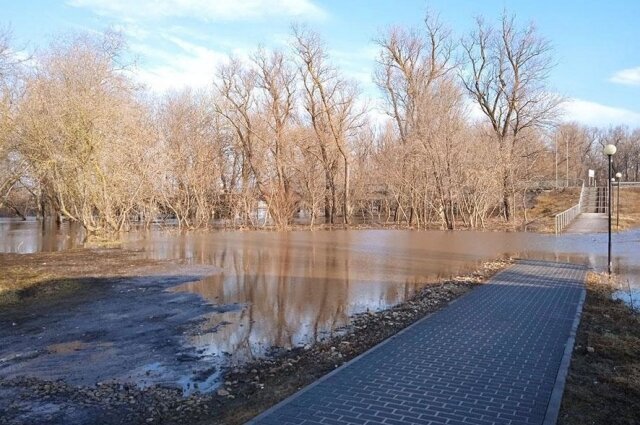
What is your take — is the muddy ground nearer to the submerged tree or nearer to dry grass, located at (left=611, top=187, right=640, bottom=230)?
the submerged tree

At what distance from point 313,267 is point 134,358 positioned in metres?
9.91

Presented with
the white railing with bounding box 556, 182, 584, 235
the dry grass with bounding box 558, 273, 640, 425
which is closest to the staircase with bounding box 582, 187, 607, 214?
the white railing with bounding box 556, 182, 584, 235

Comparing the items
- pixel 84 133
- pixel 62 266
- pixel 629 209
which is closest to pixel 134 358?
pixel 62 266

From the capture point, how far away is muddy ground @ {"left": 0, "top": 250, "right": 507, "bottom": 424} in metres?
5.57

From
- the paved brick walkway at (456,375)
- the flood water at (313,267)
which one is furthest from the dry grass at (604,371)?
the flood water at (313,267)

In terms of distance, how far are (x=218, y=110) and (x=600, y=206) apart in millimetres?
31107

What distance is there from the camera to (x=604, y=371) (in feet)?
20.5

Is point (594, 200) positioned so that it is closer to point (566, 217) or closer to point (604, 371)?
point (566, 217)

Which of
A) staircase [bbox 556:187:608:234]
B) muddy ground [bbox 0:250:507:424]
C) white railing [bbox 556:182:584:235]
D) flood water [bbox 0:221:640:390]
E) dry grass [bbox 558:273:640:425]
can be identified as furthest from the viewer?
staircase [bbox 556:187:608:234]

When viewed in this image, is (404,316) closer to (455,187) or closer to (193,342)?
(193,342)

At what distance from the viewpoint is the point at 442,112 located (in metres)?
34.1

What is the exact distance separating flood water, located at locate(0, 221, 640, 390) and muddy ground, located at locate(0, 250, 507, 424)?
60 cm

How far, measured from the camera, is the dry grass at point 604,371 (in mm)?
5094

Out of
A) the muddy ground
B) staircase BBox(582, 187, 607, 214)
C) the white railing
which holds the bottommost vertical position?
the muddy ground
